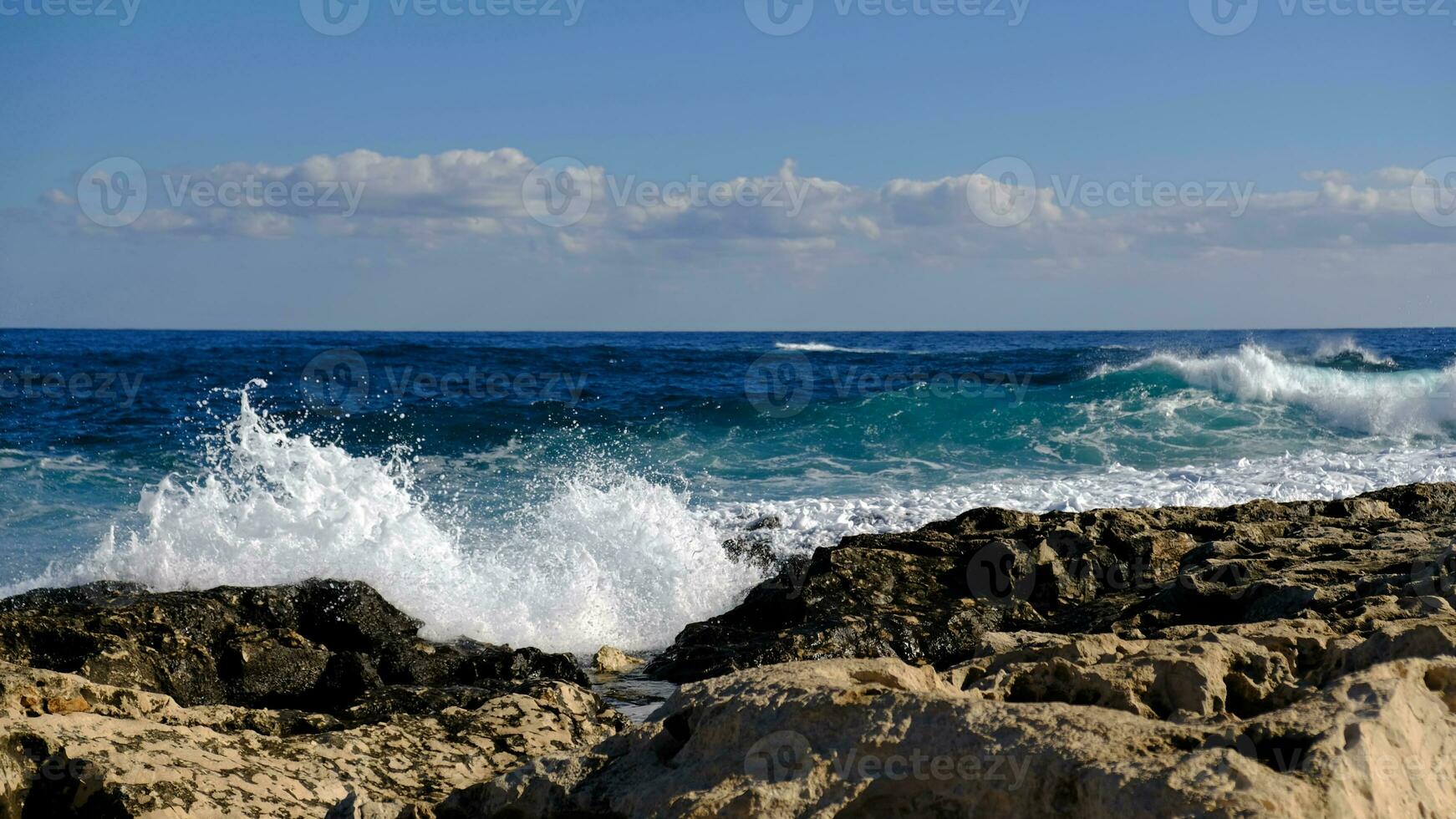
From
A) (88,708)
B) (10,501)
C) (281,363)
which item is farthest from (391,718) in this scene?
(281,363)

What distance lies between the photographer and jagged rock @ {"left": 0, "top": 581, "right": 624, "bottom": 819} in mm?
3186

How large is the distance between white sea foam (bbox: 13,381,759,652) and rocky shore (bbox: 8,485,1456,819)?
66 cm

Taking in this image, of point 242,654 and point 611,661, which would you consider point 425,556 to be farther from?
point 242,654

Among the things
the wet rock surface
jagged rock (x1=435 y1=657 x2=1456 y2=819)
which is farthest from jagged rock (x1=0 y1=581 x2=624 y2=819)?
the wet rock surface

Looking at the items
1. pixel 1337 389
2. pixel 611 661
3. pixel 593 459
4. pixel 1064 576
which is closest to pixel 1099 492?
pixel 1064 576

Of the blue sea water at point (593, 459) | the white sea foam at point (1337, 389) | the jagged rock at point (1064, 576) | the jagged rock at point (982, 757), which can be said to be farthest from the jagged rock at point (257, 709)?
the white sea foam at point (1337, 389)

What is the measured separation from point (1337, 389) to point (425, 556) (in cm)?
1768

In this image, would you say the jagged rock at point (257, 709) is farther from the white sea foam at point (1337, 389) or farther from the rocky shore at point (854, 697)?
the white sea foam at point (1337, 389)

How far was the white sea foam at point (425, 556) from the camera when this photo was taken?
727 cm

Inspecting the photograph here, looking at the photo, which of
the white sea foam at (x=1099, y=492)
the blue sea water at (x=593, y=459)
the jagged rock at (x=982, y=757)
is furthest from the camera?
the white sea foam at (x=1099, y=492)

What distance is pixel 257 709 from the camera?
170 inches

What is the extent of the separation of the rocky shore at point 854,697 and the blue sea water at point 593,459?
3.51 ft

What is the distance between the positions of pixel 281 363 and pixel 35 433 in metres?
13.9

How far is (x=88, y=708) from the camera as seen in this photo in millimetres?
3824
